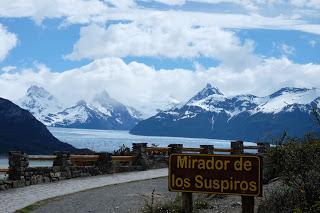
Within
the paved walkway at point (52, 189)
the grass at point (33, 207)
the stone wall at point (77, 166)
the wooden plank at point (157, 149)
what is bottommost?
the grass at point (33, 207)

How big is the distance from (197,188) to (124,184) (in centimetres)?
985

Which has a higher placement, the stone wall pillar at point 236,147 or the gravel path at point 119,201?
→ the stone wall pillar at point 236,147

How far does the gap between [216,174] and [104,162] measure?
15041 millimetres

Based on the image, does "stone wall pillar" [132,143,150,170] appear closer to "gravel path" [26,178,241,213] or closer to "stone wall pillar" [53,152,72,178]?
"stone wall pillar" [53,152,72,178]

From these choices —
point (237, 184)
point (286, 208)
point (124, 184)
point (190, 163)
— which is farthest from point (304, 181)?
point (124, 184)

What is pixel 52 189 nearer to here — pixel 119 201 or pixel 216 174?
pixel 119 201

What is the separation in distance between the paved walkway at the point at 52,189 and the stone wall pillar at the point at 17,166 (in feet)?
2.06

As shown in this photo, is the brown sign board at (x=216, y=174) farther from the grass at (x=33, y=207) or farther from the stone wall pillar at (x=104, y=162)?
the stone wall pillar at (x=104, y=162)

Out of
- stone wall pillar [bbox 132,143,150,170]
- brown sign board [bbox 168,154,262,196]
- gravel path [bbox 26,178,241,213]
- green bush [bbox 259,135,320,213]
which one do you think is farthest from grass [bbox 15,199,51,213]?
stone wall pillar [bbox 132,143,150,170]

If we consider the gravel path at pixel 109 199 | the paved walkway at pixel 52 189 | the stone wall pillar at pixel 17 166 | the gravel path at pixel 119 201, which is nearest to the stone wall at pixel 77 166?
the stone wall pillar at pixel 17 166

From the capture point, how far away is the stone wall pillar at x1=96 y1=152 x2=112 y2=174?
2492cm

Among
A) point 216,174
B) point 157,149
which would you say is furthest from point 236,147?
point 216,174

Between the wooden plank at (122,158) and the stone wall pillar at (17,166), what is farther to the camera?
the wooden plank at (122,158)

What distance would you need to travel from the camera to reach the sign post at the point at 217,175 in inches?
405
